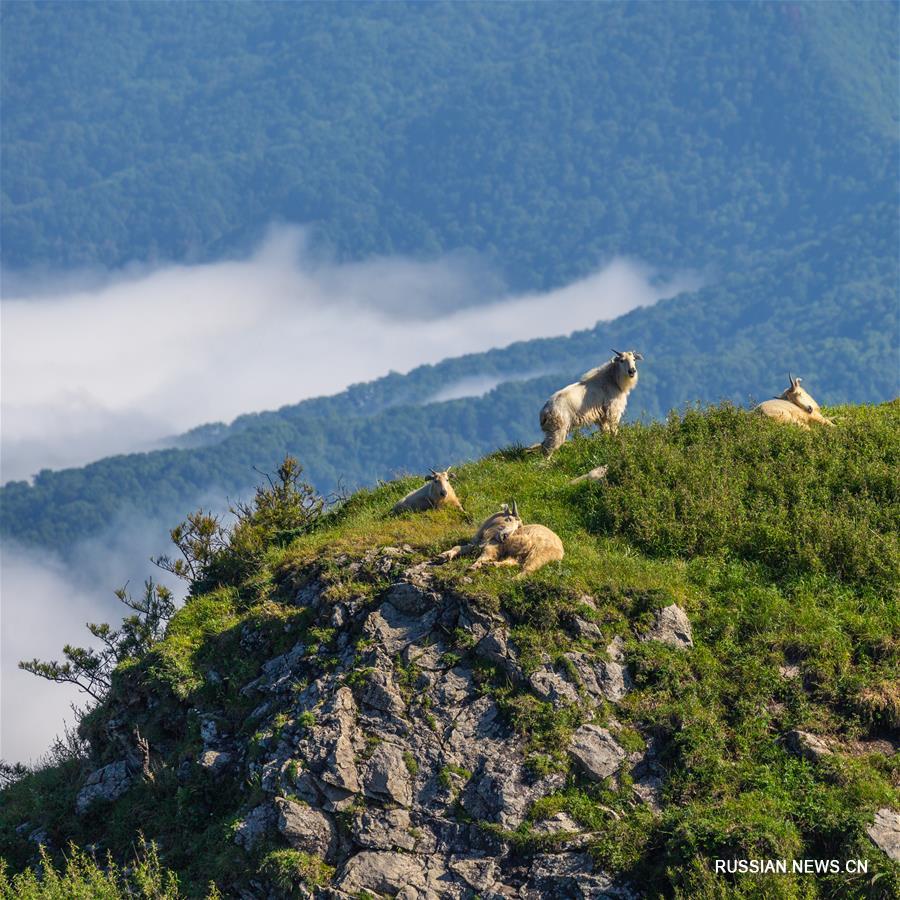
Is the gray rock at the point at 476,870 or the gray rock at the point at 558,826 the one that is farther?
the gray rock at the point at 558,826

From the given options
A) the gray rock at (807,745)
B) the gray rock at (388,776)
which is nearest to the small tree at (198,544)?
the gray rock at (388,776)

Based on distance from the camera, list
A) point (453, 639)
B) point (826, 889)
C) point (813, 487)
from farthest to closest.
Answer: point (813, 487) < point (453, 639) < point (826, 889)

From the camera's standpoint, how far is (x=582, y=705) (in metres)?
24.4

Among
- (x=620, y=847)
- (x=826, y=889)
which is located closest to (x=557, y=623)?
(x=620, y=847)

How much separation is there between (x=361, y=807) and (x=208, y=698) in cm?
449

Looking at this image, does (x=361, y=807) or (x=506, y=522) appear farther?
(x=506, y=522)

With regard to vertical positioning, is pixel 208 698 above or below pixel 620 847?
above

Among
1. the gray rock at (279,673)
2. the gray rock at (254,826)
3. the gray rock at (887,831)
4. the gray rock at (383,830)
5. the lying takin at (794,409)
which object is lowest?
the gray rock at (887,831)

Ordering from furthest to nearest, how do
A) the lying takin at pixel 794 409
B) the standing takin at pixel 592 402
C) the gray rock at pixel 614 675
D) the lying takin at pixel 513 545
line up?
1. the standing takin at pixel 592 402
2. the lying takin at pixel 794 409
3. the lying takin at pixel 513 545
4. the gray rock at pixel 614 675

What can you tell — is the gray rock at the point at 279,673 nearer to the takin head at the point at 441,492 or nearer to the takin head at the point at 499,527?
the takin head at the point at 499,527

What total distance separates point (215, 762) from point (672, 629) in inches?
283

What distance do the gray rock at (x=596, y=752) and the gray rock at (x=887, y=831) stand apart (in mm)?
3501

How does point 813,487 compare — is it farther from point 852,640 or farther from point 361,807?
point 361,807

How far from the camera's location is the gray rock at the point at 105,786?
26.8m
